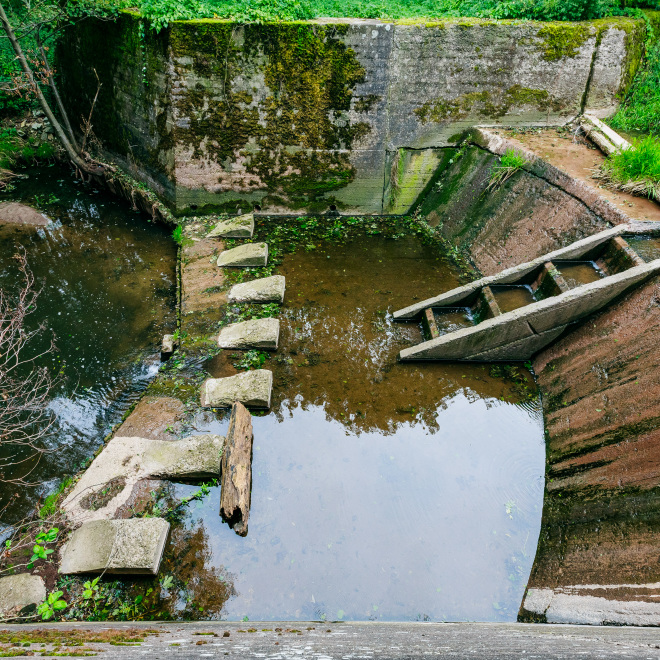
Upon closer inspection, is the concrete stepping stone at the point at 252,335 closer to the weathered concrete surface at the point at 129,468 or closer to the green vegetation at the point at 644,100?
the weathered concrete surface at the point at 129,468

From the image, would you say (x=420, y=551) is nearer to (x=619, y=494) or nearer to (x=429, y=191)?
(x=619, y=494)

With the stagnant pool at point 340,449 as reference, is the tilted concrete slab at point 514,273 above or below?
above

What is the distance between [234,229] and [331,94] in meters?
2.73

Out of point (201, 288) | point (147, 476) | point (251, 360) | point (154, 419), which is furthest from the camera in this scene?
point (201, 288)

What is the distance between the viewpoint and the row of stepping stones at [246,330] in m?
4.91

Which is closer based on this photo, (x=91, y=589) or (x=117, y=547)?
(x=91, y=589)

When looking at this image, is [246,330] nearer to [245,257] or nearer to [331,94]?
[245,257]

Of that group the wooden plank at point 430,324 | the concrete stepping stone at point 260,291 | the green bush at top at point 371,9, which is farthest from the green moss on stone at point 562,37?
the concrete stepping stone at point 260,291

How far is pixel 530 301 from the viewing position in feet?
18.8

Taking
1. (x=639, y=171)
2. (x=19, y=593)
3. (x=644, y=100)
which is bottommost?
(x=19, y=593)

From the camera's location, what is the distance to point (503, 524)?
13.2 feet

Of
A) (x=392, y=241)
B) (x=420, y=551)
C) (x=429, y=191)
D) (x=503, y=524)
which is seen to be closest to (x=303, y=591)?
(x=420, y=551)

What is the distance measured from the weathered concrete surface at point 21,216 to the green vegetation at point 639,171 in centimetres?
934

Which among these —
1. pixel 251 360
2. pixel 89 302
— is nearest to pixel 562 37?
pixel 251 360
